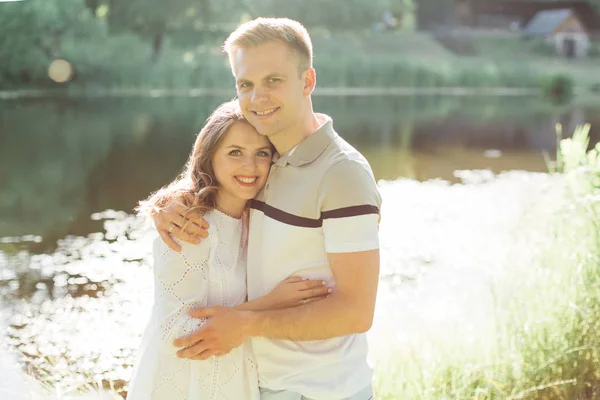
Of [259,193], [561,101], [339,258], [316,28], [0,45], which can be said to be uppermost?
[316,28]

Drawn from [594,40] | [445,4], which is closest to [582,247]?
[445,4]

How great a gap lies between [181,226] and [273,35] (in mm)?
570

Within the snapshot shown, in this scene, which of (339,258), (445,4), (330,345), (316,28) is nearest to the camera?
(339,258)

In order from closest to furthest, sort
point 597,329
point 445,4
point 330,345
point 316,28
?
point 330,345 < point 597,329 < point 316,28 < point 445,4

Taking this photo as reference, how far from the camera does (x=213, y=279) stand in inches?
80.0

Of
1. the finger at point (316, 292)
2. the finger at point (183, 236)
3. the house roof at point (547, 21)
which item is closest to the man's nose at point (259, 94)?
the finger at point (183, 236)

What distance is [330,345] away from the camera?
6.35 ft

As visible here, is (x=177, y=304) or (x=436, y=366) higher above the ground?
(x=177, y=304)

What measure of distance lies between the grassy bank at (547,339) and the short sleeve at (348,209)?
5.44ft

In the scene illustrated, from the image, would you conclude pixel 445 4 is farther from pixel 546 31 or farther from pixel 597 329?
pixel 597 329

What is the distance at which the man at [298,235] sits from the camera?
1.82m

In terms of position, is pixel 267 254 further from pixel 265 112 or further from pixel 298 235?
pixel 265 112

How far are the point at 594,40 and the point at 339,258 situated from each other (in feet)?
168

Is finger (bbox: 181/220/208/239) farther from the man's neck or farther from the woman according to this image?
the man's neck
